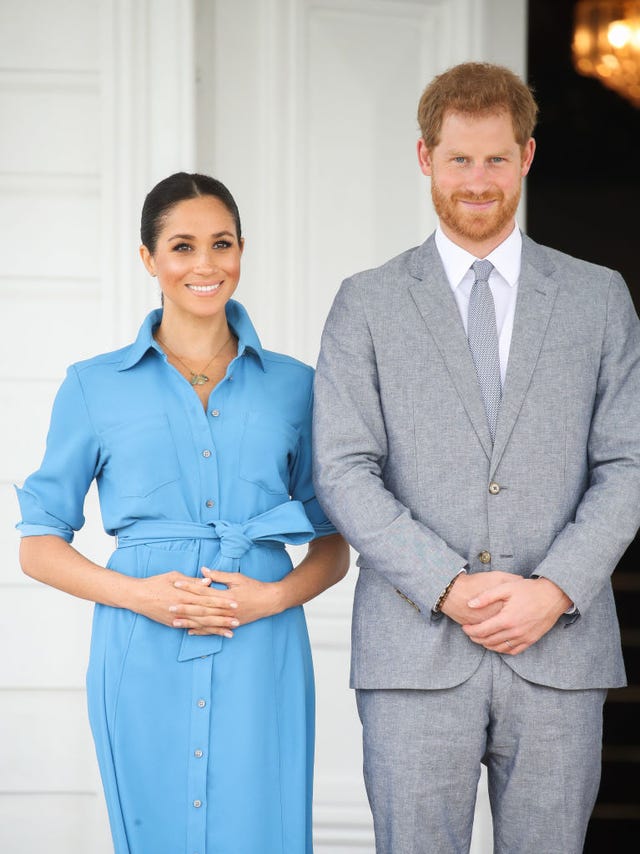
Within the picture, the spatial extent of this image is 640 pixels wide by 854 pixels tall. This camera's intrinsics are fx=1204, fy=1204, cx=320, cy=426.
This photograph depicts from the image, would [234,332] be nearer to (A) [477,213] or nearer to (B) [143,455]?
(B) [143,455]

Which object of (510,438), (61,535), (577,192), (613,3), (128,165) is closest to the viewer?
(510,438)

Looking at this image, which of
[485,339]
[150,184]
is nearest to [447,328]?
[485,339]

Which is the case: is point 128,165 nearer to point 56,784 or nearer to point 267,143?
point 267,143

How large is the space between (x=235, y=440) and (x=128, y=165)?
4.06ft

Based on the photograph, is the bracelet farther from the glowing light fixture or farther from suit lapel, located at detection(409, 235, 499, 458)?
the glowing light fixture

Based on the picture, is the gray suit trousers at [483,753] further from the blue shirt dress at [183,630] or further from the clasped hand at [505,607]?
the blue shirt dress at [183,630]

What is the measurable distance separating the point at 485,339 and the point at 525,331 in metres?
0.07

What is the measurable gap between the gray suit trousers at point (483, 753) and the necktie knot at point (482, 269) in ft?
2.22

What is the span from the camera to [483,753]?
2107mm

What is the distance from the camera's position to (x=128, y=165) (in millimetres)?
3146

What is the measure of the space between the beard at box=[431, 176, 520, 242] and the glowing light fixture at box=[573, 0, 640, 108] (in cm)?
427

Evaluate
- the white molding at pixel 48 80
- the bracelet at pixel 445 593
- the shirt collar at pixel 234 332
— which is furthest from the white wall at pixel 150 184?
the bracelet at pixel 445 593

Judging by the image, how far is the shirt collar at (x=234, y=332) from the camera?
2.22m

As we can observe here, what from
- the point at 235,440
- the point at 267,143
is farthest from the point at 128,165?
the point at 235,440
